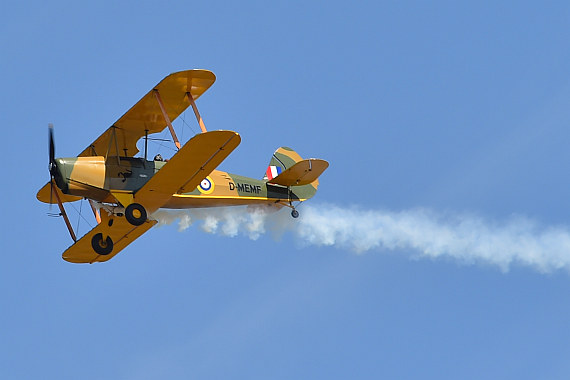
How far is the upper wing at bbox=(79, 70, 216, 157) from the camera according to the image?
2228cm

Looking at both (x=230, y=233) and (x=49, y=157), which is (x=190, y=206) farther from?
(x=49, y=157)

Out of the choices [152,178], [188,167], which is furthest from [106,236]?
[188,167]

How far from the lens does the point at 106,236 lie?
24.3 m

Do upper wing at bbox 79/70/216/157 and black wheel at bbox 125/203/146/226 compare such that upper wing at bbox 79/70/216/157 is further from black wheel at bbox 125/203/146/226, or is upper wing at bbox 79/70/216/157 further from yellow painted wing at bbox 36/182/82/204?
yellow painted wing at bbox 36/182/82/204

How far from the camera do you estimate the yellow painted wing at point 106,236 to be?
24.1m

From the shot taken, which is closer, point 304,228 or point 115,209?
point 115,209

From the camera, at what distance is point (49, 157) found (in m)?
22.2

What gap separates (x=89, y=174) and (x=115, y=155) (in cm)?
149

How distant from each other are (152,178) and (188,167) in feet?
2.53

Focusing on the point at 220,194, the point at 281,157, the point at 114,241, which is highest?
the point at 281,157

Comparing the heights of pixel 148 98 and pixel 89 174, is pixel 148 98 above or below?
above

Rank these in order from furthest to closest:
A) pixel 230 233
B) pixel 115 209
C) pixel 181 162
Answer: pixel 230 233, pixel 115 209, pixel 181 162

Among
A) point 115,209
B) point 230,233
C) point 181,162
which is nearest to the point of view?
point 181,162

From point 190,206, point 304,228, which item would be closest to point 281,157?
point 304,228
